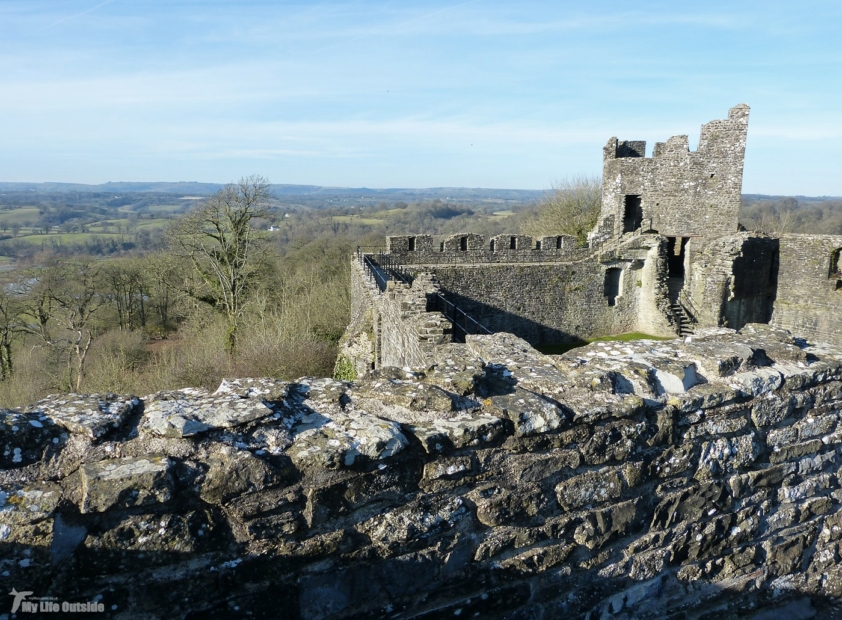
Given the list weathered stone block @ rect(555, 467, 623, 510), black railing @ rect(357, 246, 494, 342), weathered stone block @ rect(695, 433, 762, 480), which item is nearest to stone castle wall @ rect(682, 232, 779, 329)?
black railing @ rect(357, 246, 494, 342)

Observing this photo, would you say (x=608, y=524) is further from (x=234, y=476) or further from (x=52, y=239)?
(x=52, y=239)

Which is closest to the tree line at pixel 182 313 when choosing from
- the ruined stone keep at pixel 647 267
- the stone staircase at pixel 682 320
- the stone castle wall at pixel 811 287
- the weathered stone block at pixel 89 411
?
the ruined stone keep at pixel 647 267

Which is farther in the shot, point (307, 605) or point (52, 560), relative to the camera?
point (307, 605)

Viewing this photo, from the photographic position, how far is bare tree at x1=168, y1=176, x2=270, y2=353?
20.6 meters


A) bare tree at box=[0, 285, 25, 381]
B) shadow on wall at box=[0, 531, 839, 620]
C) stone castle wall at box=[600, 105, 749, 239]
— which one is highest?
stone castle wall at box=[600, 105, 749, 239]

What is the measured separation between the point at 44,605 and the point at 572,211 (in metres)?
25.3

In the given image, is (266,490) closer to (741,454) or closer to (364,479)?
(364,479)

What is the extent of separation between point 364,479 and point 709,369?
195 centimetres

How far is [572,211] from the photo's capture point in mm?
25500

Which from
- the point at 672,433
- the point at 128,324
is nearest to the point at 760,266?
the point at 672,433

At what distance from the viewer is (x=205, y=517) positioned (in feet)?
6.77

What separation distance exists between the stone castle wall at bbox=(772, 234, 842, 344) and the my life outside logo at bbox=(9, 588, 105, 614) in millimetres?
15703

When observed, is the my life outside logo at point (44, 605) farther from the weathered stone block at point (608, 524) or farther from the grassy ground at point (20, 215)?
the grassy ground at point (20, 215)

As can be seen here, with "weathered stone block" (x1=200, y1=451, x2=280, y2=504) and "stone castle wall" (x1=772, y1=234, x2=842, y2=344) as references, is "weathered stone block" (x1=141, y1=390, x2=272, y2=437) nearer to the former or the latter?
"weathered stone block" (x1=200, y1=451, x2=280, y2=504)
